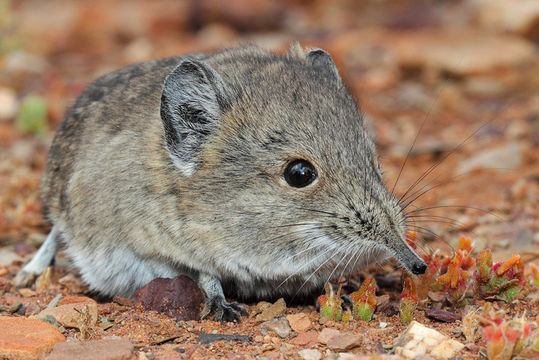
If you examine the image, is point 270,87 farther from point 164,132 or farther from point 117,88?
point 117,88

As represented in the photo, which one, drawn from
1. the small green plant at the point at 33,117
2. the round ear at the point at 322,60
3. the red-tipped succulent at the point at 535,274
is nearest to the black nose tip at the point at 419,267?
the red-tipped succulent at the point at 535,274

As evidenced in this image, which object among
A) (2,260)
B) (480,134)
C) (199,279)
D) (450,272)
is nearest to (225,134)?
(199,279)

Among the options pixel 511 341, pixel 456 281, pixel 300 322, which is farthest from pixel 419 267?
pixel 300 322

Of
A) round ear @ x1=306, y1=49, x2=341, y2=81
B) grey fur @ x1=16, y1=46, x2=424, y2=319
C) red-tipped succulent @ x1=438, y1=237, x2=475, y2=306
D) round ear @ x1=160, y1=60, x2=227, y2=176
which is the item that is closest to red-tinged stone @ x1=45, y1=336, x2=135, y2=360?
grey fur @ x1=16, y1=46, x2=424, y2=319

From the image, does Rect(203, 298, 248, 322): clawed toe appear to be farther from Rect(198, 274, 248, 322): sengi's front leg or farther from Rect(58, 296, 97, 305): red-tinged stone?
Rect(58, 296, 97, 305): red-tinged stone

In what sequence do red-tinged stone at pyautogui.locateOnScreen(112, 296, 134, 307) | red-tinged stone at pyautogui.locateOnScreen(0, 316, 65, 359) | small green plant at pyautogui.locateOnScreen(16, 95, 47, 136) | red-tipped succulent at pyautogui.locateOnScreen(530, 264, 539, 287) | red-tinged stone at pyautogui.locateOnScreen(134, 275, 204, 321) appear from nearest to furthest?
red-tinged stone at pyautogui.locateOnScreen(0, 316, 65, 359) → red-tinged stone at pyautogui.locateOnScreen(134, 275, 204, 321) → red-tipped succulent at pyautogui.locateOnScreen(530, 264, 539, 287) → red-tinged stone at pyautogui.locateOnScreen(112, 296, 134, 307) → small green plant at pyautogui.locateOnScreen(16, 95, 47, 136)
